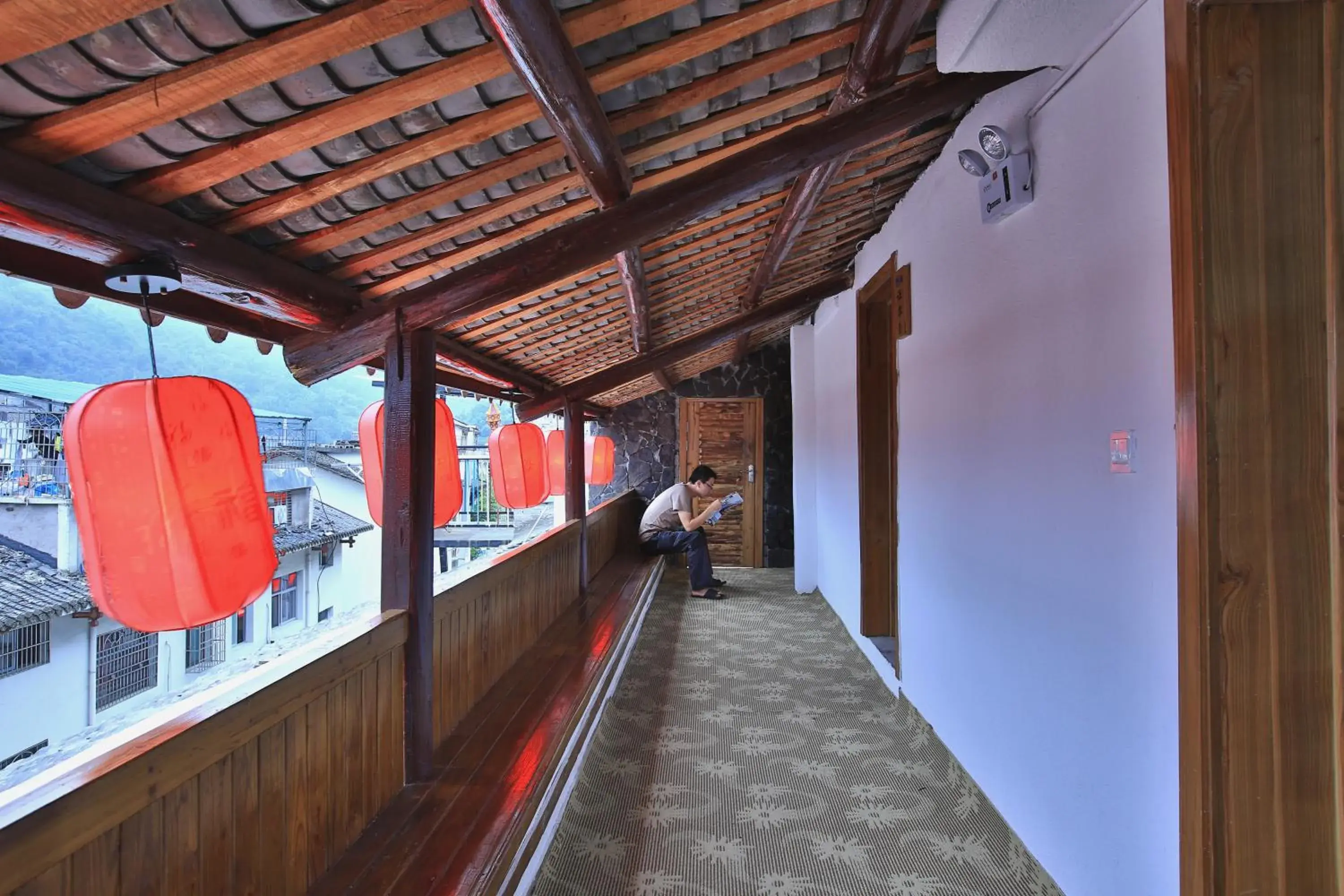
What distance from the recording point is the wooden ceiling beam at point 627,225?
7.09 feet

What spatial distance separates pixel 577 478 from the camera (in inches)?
216

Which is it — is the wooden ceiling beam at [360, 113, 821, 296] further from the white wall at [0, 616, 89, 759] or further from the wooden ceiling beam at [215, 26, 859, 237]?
the white wall at [0, 616, 89, 759]

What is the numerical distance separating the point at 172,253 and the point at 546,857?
208 centimetres

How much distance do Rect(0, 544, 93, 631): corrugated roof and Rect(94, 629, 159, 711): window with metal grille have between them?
86.6 inches

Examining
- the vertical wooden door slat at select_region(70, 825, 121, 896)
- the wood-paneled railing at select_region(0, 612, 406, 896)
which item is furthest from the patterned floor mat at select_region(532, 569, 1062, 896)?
the vertical wooden door slat at select_region(70, 825, 121, 896)

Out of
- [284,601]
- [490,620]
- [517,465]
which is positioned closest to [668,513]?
[517,465]

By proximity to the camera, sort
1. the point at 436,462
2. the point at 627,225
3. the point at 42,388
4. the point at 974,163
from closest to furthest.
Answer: the point at 974,163, the point at 627,225, the point at 436,462, the point at 42,388

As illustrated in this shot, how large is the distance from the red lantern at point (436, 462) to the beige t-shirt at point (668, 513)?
158 inches

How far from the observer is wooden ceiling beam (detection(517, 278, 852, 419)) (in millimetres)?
5168

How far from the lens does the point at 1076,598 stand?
5.58ft

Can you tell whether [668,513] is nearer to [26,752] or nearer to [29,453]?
[29,453]

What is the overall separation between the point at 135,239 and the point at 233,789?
118 centimetres

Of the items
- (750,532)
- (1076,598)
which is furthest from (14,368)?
(1076,598)

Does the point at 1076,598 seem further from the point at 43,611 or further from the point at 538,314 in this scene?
the point at 43,611
